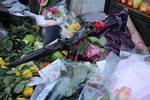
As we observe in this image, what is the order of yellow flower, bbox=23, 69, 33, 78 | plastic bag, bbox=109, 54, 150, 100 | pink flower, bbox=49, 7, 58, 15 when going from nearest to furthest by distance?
plastic bag, bbox=109, 54, 150, 100, yellow flower, bbox=23, 69, 33, 78, pink flower, bbox=49, 7, 58, 15

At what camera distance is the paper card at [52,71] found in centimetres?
249

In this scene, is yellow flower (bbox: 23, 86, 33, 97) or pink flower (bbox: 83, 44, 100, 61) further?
pink flower (bbox: 83, 44, 100, 61)

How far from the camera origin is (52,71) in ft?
8.36

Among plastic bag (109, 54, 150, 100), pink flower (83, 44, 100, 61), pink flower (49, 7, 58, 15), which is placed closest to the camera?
plastic bag (109, 54, 150, 100)

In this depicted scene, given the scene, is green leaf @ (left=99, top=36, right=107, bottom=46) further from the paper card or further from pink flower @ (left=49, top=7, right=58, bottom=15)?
pink flower @ (left=49, top=7, right=58, bottom=15)

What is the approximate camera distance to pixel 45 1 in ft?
11.4

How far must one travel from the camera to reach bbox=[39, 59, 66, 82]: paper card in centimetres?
249

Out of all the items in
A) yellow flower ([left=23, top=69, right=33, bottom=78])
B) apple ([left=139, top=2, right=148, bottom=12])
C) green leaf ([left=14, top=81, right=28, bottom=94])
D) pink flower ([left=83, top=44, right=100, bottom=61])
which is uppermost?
apple ([left=139, top=2, right=148, bottom=12])

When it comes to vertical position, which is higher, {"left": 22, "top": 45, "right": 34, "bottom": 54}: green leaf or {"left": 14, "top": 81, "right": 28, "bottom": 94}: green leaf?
{"left": 22, "top": 45, "right": 34, "bottom": 54}: green leaf

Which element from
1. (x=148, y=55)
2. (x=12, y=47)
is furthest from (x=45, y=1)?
(x=148, y=55)

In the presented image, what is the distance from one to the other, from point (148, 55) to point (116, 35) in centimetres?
38

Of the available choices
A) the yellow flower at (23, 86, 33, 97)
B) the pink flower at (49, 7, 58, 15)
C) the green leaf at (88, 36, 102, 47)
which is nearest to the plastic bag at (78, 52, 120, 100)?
the green leaf at (88, 36, 102, 47)

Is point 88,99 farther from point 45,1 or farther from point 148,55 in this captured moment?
point 45,1

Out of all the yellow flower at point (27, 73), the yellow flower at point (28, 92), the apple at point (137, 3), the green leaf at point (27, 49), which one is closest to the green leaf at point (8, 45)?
the green leaf at point (27, 49)
